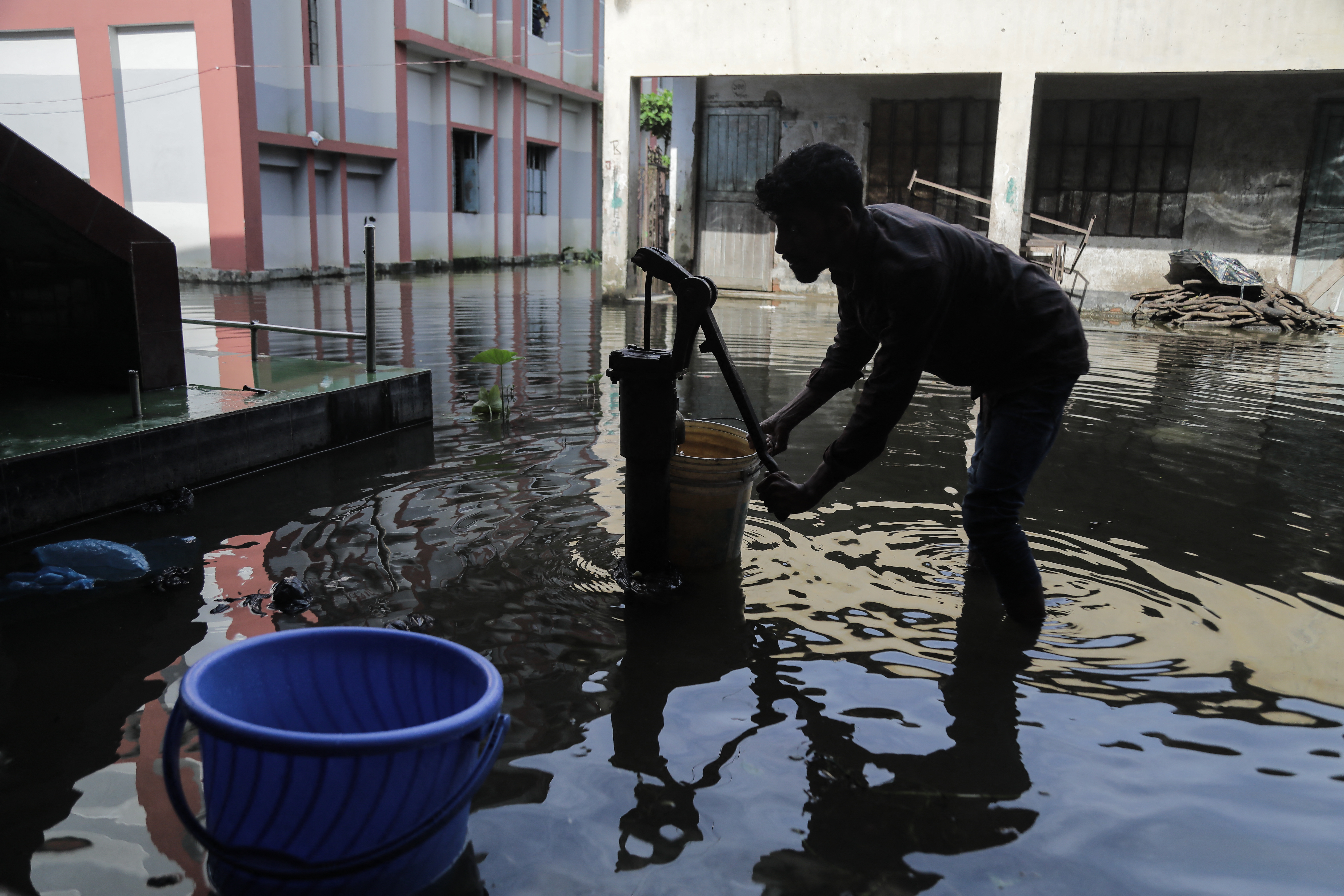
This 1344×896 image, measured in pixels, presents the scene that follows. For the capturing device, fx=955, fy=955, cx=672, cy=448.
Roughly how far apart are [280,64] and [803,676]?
1801 centimetres

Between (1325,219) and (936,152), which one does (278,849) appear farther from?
(1325,219)

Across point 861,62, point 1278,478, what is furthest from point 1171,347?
point 1278,478

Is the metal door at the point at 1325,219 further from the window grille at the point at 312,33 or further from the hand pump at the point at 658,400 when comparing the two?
the window grille at the point at 312,33

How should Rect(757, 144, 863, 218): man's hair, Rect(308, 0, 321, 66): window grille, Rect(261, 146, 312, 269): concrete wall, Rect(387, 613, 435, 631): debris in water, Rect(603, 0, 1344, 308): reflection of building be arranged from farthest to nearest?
Rect(308, 0, 321, 66): window grille
Rect(261, 146, 312, 269): concrete wall
Rect(603, 0, 1344, 308): reflection of building
Rect(387, 613, 435, 631): debris in water
Rect(757, 144, 863, 218): man's hair

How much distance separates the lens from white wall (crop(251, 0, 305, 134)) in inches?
661

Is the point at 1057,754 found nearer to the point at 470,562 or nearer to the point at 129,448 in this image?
the point at 470,562

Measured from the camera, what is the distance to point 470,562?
3.86m

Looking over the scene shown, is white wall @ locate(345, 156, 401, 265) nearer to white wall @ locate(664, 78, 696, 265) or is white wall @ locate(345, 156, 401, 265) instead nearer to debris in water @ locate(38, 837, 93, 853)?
white wall @ locate(664, 78, 696, 265)

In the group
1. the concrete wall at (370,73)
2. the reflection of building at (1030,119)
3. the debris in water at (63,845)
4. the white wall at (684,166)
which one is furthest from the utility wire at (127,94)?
the debris in water at (63,845)

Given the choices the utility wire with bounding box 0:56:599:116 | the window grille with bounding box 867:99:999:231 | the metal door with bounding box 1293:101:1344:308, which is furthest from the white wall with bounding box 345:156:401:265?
the metal door with bounding box 1293:101:1344:308

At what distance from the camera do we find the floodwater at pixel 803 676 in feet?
7.03

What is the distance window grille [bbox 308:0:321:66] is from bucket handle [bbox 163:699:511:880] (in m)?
19.2

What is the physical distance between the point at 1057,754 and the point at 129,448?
4.16 meters

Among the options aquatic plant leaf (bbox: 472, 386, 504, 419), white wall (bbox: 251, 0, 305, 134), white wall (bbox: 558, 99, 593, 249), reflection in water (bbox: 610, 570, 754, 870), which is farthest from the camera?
white wall (bbox: 558, 99, 593, 249)
